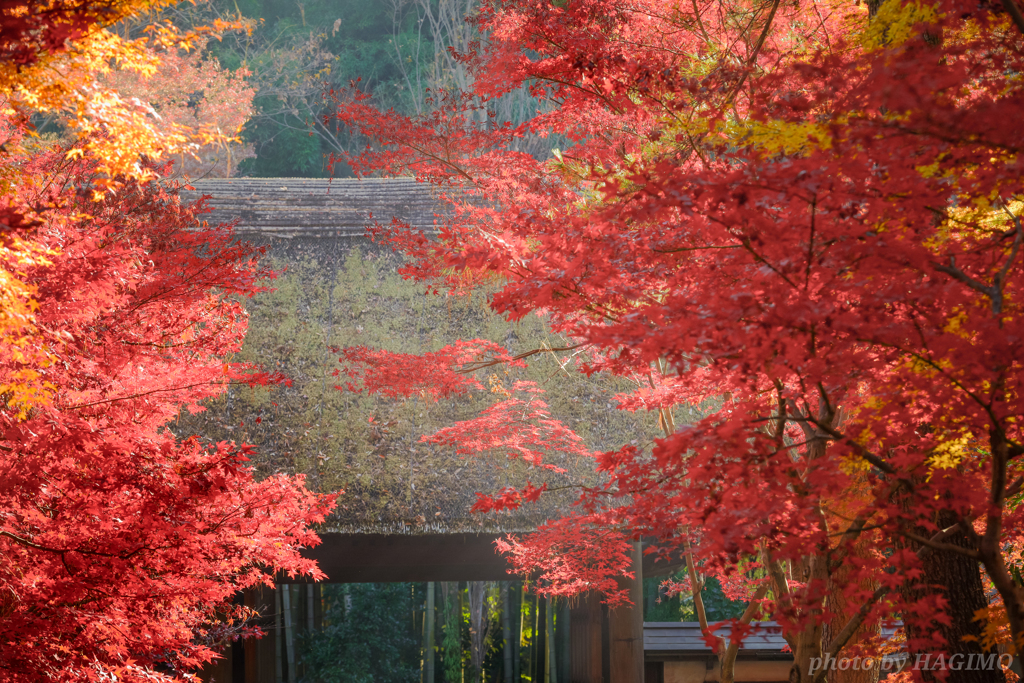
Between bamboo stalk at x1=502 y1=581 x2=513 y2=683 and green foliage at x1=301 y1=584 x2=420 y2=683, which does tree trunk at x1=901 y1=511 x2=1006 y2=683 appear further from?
green foliage at x1=301 y1=584 x2=420 y2=683

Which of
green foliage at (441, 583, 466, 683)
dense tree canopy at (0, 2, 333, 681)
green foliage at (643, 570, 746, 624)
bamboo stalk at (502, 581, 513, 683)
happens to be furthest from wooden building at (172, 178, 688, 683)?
green foliage at (643, 570, 746, 624)

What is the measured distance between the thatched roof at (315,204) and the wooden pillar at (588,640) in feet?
13.8

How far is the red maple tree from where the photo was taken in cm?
281

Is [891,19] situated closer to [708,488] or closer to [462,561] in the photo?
[708,488]

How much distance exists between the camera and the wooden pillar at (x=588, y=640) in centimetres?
572

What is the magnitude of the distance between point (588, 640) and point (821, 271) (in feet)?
15.3

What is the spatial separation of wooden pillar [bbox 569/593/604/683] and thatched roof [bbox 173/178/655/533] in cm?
105

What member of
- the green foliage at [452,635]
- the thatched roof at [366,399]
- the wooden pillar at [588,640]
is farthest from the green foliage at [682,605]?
the thatched roof at [366,399]

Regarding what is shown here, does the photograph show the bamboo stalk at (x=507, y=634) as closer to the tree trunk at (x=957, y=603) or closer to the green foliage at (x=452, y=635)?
the green foliage at (x=452, y=635)

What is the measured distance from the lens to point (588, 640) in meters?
5.86

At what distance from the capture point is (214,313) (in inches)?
169

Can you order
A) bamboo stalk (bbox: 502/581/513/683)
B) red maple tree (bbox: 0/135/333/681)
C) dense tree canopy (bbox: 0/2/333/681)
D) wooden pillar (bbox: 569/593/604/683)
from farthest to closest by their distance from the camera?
→ bamboo stalk (bbox: 502/581/513/683) < wooden pillar (bbox: 569/593/604/683) < red maple tree (bbox: 0/135/333/681) < dense tree canopy (bbox: 0/2/333/681)

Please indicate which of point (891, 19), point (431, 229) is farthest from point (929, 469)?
point (431, 229)

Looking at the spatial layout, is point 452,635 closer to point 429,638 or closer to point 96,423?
point 429,638
